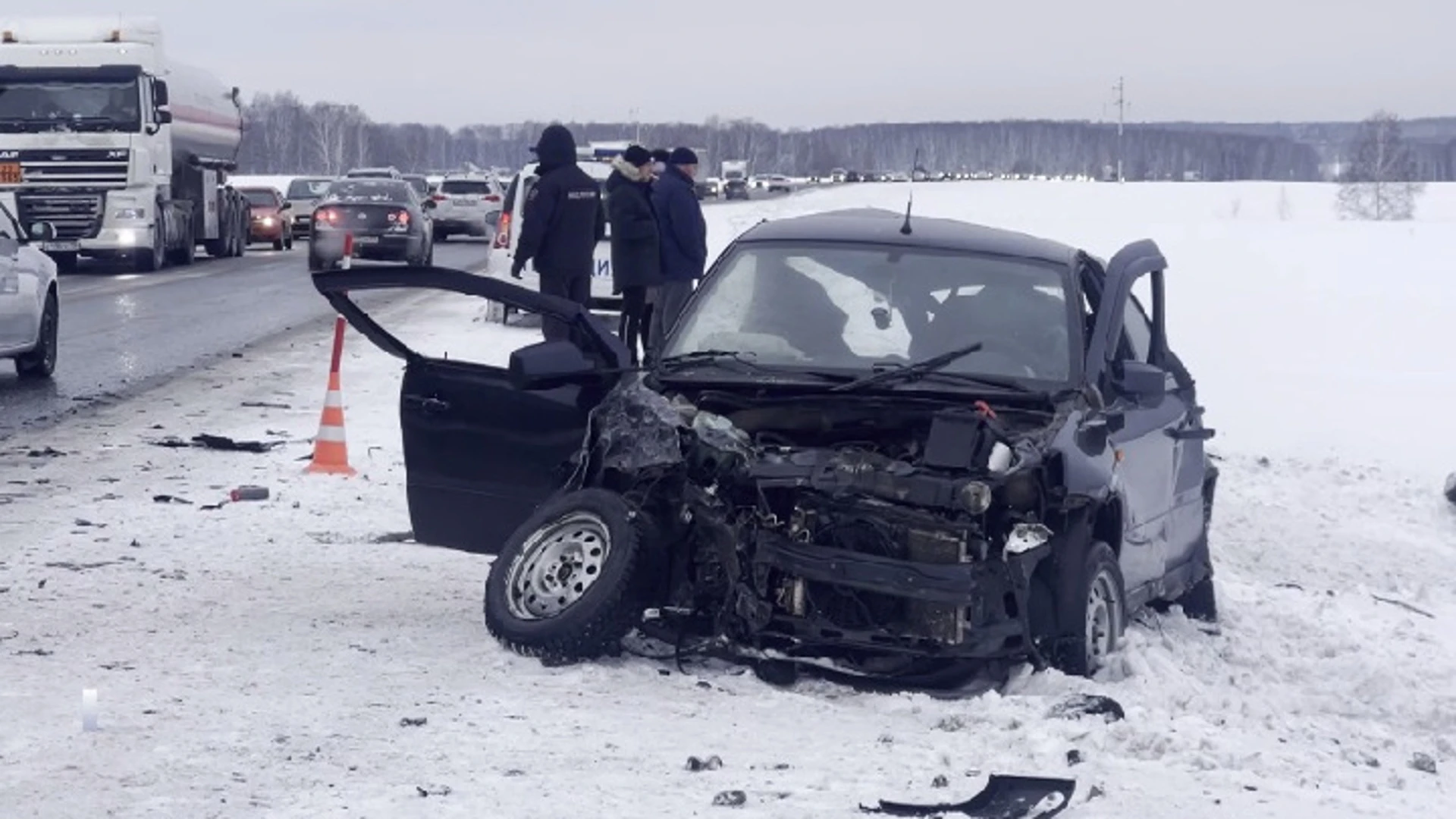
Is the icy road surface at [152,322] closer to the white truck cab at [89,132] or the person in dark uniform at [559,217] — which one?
the white truck cab at [89,132]

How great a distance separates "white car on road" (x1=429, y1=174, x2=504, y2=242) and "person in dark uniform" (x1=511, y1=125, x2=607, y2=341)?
3962cm

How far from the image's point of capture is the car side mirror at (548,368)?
8.42 m

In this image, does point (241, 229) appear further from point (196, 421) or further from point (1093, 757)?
point (1093, 757)

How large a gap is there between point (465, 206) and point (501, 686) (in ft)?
165

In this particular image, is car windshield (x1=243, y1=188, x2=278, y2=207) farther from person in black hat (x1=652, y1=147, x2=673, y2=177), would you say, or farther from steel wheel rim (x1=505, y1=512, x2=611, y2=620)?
steel wheel rim (x1=505, y1=512, x2=611, y2=620)

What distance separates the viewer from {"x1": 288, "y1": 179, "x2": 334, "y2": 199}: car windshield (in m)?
59.7

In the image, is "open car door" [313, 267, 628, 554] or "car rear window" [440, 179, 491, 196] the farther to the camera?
"car rear window" [440, 179, 491, 196]

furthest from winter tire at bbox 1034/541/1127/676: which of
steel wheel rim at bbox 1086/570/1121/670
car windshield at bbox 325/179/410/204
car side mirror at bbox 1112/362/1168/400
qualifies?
car windshield at bbox 325/179/410/204

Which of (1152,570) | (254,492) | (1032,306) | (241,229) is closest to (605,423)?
(1032,306)

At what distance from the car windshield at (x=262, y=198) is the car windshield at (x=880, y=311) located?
45.4m

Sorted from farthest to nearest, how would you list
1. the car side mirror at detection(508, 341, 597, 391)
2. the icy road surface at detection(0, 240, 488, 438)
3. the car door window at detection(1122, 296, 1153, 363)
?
1. the icy road surface at detection(0, 240, 488, 438)
2. the car door window at detection(1122, 296, 1153, 363)
3. the car side mirror at detection(508, 341, 597, 391)

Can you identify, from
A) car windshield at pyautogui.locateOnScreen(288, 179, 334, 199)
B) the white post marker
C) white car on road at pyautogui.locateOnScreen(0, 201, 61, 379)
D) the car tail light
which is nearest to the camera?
the white post marker

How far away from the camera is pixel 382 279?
340 inches

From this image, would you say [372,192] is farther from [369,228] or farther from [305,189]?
Answer: [305,189]
